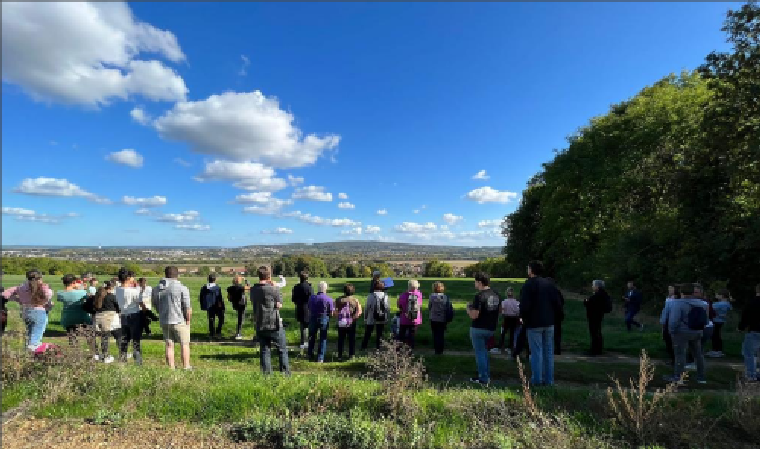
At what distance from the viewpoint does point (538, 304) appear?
6898mm

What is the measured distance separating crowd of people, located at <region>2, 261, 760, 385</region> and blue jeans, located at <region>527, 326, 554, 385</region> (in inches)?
0.7

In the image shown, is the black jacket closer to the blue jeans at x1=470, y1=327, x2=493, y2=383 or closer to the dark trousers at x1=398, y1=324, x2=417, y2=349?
the blue jeans at x1=470, y1=327, x2=493, y2=383

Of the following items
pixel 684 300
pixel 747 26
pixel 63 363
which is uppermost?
pixel 747 26

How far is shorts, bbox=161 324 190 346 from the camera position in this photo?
25.4 ft

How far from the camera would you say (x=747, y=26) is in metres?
13.9

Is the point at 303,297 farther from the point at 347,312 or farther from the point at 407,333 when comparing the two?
the point at 407,333

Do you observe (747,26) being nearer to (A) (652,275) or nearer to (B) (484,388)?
(A) (652,275)

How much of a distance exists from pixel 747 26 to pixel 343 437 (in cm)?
1898

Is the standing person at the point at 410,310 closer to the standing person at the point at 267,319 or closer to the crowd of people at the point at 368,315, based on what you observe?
the crowd of people at the point at 368,315

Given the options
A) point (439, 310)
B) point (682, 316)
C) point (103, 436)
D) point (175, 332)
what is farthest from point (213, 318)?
point (682, 316)

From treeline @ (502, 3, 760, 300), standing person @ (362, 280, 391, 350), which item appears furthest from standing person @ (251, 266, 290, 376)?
treeline @ (502, 3, 760, 300)

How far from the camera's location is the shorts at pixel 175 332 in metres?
7.73

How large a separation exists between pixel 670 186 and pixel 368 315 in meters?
17.4


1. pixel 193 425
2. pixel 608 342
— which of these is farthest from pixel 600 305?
pixel 193 425
